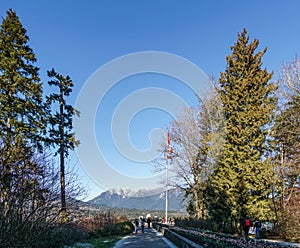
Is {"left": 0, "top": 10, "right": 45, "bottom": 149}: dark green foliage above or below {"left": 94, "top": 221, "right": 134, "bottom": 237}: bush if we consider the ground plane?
above

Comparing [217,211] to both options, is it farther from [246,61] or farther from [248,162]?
[246,61]

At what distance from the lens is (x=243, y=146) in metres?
21.0

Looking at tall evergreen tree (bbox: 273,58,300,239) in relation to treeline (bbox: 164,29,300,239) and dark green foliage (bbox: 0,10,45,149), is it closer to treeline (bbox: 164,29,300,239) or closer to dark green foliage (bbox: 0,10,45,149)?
treeline (bbox: 164,29,300,239)

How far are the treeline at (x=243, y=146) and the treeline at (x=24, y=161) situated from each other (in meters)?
12.8

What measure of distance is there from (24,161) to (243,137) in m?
17.9

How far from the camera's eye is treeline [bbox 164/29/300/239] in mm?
19281

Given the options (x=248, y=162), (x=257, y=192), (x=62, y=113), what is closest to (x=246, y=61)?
(x=248, y=162)

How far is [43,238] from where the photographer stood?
7.32 m

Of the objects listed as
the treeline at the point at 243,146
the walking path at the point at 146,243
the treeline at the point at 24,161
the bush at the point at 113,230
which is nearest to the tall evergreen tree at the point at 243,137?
the treeline at the point at 243,146

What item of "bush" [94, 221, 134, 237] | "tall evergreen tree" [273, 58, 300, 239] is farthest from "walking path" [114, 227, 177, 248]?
"tall evergreen tree" [273, 58, 300, 239]

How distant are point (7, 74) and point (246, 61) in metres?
18.7

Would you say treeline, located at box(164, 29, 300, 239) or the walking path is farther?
treeline, located at box(164, 29, 300, 239)

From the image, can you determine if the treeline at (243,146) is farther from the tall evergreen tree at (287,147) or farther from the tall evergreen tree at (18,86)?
the tall evergreen tree at (18,86)

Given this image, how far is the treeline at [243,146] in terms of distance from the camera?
63.3 ft
